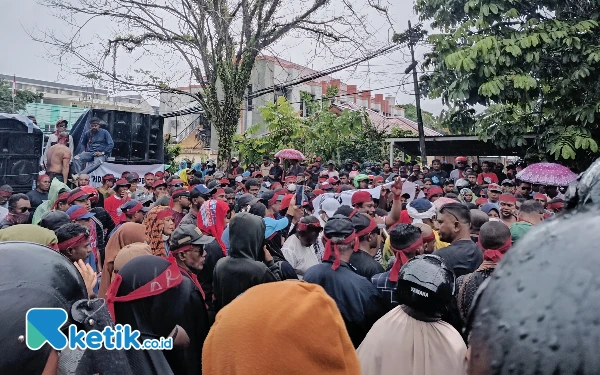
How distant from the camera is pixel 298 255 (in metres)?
4.85

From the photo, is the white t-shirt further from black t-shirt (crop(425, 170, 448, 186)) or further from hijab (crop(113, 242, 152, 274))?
black t-shirt (crop(425, 170, 448, 186))

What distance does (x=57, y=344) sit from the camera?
62.4 inches

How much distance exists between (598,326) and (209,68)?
14371 mm

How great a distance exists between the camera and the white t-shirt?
4773 millimetres

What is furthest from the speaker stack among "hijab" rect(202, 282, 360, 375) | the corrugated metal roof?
the corrugated metal roof

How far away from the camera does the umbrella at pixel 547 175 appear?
27.8ft

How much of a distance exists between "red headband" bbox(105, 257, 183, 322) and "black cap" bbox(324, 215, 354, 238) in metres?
1.12

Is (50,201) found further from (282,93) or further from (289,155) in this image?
(282,93)

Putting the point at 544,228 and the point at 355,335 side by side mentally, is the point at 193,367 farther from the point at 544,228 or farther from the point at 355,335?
the point at 544,228

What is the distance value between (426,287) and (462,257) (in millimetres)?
1590

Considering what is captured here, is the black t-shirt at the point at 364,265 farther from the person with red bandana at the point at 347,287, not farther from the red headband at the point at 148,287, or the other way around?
the red headband at the point at 148,287

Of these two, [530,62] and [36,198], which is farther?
[530,62]

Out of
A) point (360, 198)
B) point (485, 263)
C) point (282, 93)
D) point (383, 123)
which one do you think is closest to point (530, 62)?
point (360, 198)

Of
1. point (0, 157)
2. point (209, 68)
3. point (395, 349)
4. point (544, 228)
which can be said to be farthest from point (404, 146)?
point (544, 228)
